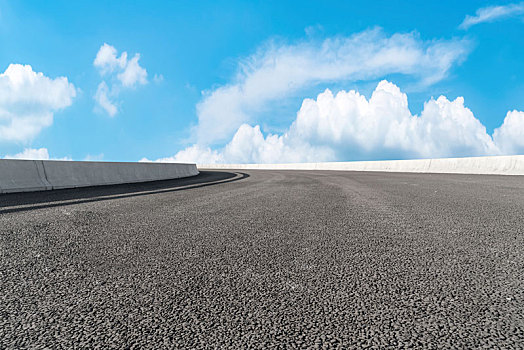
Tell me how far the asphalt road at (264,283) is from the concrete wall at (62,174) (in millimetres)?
5821

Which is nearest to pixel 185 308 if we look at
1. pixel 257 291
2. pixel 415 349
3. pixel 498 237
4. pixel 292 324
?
pixel 257 291

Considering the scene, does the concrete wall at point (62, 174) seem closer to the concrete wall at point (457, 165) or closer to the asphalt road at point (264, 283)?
the asphalt road at point (264, 283)

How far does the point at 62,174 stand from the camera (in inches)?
427

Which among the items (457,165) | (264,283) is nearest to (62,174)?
(264,283)

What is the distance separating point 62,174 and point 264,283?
11.2 metres

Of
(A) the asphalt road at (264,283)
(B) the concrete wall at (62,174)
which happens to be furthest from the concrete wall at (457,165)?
(B) the concrete wall at (62,174)

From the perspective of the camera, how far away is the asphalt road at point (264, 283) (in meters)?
1.71

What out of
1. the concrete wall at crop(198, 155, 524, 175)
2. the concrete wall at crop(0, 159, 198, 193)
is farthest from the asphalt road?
the concrete wall at crop(198, 155, 524, 175)

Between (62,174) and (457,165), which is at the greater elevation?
(62,174)

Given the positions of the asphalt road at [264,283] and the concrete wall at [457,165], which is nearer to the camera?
the asphalt road at [264,283]

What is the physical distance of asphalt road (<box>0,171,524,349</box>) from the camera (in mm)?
1713

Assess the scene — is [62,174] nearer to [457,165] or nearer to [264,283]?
[264,283]

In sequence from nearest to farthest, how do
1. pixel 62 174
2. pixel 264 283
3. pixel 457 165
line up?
pixel 264 283, pixel 62 174, pixel 457 165

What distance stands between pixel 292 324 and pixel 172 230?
2867 millimetres
